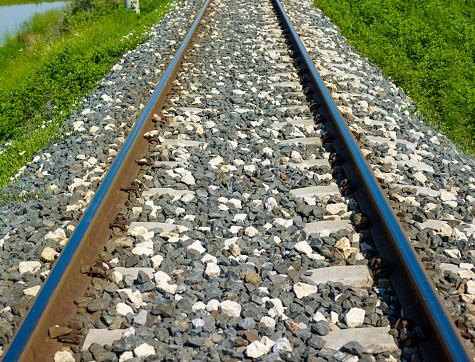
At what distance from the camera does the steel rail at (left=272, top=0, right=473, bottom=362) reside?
2131mm

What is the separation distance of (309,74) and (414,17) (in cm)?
516

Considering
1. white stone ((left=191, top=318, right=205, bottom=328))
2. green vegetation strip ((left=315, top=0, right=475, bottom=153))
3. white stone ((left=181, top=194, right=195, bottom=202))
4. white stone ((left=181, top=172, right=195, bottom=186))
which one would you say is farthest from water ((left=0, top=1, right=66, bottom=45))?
white stone ((left=191, top=318, right=205, bottom=328))

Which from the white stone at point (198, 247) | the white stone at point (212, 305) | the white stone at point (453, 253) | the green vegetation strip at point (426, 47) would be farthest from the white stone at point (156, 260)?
the green vegetation strip at point (426, 47)

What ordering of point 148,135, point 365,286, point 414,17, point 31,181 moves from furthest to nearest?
1. point 414,17
2. point 148,135
3. point 31,181
4. point 365,286

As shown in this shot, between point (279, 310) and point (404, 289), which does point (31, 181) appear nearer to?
point (279, 310)

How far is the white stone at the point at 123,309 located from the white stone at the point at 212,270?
0.49 meters

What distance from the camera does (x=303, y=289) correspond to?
2678 millimetres

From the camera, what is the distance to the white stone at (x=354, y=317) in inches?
96.7

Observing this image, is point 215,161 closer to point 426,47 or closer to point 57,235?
point 57,235

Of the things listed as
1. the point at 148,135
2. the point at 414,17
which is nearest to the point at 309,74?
the point at 148,135

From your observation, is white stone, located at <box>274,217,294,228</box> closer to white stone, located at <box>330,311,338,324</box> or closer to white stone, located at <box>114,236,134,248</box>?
white stone, located at <box>330,311,338,324</box>

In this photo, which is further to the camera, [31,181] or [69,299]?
[31,181]

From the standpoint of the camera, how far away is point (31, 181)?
12.9 ft

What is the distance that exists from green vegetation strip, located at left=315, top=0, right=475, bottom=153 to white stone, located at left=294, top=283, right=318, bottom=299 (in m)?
3.07
